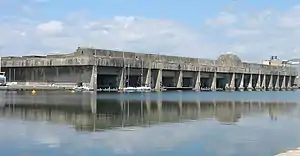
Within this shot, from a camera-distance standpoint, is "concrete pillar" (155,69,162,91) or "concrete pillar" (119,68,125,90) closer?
"concrete pillar" (119,68,125,90)

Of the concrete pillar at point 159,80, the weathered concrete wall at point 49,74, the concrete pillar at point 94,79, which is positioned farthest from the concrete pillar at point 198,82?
the concrete pillar at point 94,79

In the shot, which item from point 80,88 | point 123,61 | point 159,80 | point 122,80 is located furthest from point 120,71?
point 159,80

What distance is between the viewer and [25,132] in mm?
23281

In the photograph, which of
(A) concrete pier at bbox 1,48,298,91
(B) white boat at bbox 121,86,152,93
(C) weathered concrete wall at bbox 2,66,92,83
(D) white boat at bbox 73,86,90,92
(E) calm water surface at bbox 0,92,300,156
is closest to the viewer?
(E) calm water surface at bbox 0,92,300,156

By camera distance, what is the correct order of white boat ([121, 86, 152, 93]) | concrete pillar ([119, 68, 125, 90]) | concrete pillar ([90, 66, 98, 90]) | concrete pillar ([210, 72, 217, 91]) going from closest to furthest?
1. concrete pillar ([90, 66, 98, 90])
2. white boat ([121, 86, 152, 93])
3. concrete pillar ([119, 68, 125, 90])
4. concrete pillar ([210, 72, 217, 91])

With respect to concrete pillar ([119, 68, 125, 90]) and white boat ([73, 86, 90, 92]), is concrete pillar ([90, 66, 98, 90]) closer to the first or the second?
white boat ([73, 86, 90, 92])

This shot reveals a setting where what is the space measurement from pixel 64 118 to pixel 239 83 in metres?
135

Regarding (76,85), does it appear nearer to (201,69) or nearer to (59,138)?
(201,69)

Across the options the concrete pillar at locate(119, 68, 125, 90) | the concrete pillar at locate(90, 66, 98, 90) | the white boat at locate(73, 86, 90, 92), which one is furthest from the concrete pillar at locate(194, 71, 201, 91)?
the white boat at locate(73, 86, 90, 92)

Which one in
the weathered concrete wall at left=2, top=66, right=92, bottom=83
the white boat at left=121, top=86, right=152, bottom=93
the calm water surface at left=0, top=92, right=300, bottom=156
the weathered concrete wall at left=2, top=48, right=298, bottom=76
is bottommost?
the white boat at left=121, top=86, right=152, bottom=93

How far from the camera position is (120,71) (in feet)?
361

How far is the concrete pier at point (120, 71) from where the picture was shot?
10544 cm

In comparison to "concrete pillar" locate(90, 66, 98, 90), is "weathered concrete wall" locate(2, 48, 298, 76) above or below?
above

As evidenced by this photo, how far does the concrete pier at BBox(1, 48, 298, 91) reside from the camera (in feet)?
346
